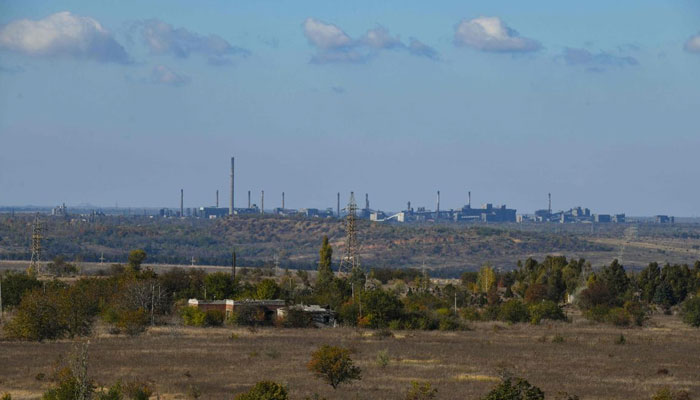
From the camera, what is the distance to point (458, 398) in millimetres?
47062

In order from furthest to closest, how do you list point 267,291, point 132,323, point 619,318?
point 267,291, point 619,318, point 132,323

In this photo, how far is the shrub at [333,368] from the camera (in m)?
51.1

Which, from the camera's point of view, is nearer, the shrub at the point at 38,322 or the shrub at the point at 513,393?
the shrub at the point at 513,393

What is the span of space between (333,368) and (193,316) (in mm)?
33864

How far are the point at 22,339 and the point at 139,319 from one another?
27.4 ft

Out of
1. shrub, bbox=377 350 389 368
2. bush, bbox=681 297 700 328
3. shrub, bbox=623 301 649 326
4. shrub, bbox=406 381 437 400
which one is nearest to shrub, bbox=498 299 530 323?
shrub, bbox=623 301 649 326

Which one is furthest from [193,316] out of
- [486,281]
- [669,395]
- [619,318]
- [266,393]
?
[486,281]

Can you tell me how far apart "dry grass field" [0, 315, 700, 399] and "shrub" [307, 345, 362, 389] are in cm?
51

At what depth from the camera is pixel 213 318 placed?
83.2 meters

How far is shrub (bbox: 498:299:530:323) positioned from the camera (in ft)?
304

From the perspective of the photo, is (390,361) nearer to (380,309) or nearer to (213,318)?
(380,309)

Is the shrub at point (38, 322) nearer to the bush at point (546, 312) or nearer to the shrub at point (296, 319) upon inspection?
the shrub at point (296, 319)

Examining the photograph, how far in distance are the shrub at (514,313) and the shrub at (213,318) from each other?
79.6 feet

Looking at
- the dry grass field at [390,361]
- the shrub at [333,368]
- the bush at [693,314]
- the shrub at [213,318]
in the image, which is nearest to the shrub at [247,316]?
the shrub at [213,318]
